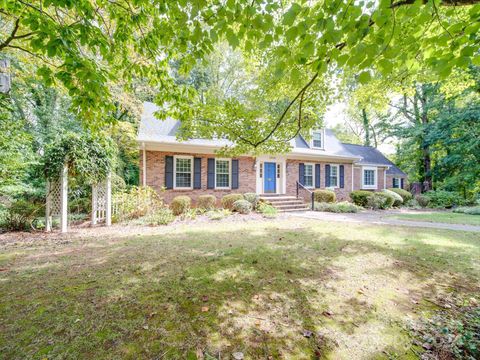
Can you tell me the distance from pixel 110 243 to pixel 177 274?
9.71 feet

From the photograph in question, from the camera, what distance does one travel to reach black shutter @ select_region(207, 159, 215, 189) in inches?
455

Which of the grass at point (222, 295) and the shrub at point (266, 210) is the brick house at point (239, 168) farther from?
the grass at point (222, 295)

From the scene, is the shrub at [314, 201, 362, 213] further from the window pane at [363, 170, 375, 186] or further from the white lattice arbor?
the white lattice arbor

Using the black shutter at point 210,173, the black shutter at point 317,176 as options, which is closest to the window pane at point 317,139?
the black shutter at point 317,176

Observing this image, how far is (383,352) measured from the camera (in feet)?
6.58

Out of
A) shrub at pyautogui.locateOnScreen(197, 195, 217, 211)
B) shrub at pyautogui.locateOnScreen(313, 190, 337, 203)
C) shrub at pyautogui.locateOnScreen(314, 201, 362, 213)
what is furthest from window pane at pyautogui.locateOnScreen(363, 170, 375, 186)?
shrub at pyautogui.locateOnScreen(197, 195, 217, 211)

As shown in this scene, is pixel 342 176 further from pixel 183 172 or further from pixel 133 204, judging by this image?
pixel 133 204

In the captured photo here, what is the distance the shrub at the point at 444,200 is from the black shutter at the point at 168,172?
16536 mm

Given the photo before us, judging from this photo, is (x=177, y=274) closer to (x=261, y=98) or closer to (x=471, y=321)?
(x=471, y=321)

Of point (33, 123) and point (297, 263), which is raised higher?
point (33, 123)

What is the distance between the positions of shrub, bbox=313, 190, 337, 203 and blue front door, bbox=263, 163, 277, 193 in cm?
255

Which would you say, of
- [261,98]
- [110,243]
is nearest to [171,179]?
[110,243]

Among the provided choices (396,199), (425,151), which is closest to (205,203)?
(396,199)

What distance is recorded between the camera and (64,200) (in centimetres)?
672
